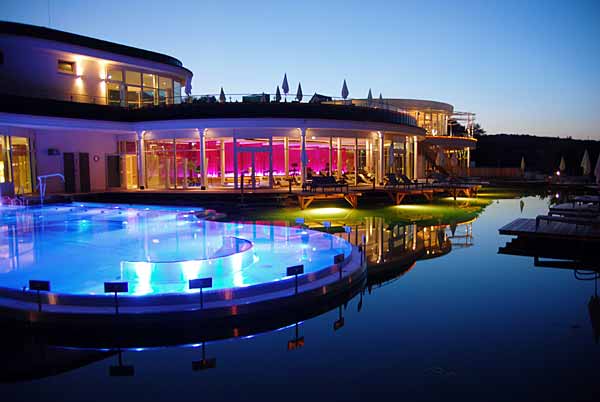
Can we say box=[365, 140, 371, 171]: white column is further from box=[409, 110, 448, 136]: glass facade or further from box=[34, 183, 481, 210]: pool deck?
box=[409, 110, 448, 136]: glass facade

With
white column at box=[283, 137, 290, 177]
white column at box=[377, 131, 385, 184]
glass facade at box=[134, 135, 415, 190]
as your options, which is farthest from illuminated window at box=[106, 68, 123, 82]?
white column at box=[377, 131, 385, 184]

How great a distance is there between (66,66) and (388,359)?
25.3m

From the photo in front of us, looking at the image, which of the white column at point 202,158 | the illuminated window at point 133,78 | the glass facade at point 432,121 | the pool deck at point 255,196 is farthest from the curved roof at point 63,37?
the glass facade at point 432,121

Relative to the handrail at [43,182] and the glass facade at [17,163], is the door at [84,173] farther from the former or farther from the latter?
the glass facade at [17,163]

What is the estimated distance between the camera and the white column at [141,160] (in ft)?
79.8

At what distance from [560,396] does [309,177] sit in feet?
67.9

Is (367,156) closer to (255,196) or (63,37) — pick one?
(255,196)

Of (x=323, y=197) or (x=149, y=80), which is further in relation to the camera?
(x=149, y=80)

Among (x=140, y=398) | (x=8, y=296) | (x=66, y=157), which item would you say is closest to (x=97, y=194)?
(x=66, y=157)

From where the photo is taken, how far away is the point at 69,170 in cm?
2370

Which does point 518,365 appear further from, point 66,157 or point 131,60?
point 131,60

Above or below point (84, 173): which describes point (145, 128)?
above

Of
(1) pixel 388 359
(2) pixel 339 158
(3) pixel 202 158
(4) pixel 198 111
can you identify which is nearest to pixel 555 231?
(1) pixel 388 359

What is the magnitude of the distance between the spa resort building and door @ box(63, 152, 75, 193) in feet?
0.17
